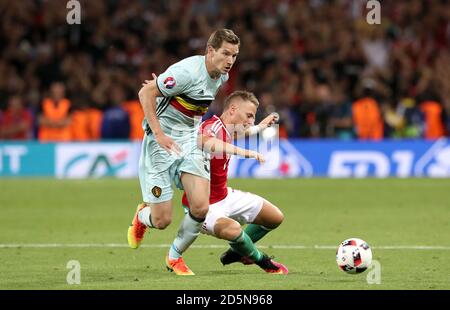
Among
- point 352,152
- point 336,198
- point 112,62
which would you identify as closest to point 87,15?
point 112,62

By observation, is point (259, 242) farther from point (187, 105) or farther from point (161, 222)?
point (187, 105)

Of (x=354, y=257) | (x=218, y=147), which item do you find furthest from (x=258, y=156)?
(x=354, y=257)

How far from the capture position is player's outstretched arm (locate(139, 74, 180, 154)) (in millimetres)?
9484

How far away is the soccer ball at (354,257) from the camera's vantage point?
938 centimetres

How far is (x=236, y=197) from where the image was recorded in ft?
32.8

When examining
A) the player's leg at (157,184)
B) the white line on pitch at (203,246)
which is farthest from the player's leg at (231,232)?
the white line on pitch at (203,246)

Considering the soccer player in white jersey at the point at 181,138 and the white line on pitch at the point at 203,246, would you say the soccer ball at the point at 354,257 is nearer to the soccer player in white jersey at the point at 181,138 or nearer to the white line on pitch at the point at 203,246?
the soccer player in white jersey at the point at 181,138

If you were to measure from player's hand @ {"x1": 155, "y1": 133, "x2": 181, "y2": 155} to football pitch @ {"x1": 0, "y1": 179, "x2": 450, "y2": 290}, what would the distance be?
109 centimetres

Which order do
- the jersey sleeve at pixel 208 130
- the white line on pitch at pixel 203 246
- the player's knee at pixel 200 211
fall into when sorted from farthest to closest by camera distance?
the white line on pitch at pixel 203 246
the jersey sleeve at pixel 208 130
the player's knee at pixel 200 211

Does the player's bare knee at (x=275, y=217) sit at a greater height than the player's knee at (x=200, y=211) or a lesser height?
lesser

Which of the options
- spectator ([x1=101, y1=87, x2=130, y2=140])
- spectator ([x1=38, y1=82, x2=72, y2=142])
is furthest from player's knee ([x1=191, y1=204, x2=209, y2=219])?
spectator ([x1=101, y1=87, x2=130, y2=140])

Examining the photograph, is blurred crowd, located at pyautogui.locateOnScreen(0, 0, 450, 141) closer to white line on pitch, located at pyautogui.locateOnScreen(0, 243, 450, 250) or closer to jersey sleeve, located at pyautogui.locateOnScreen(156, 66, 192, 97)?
white line on pitch, located at pyautogui.locateOnScreen(0, 243, 450, 250)

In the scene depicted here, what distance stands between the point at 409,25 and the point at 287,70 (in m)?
3.64

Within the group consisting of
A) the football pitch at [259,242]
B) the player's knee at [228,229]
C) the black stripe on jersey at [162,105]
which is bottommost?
the football pitch at [259,242]
